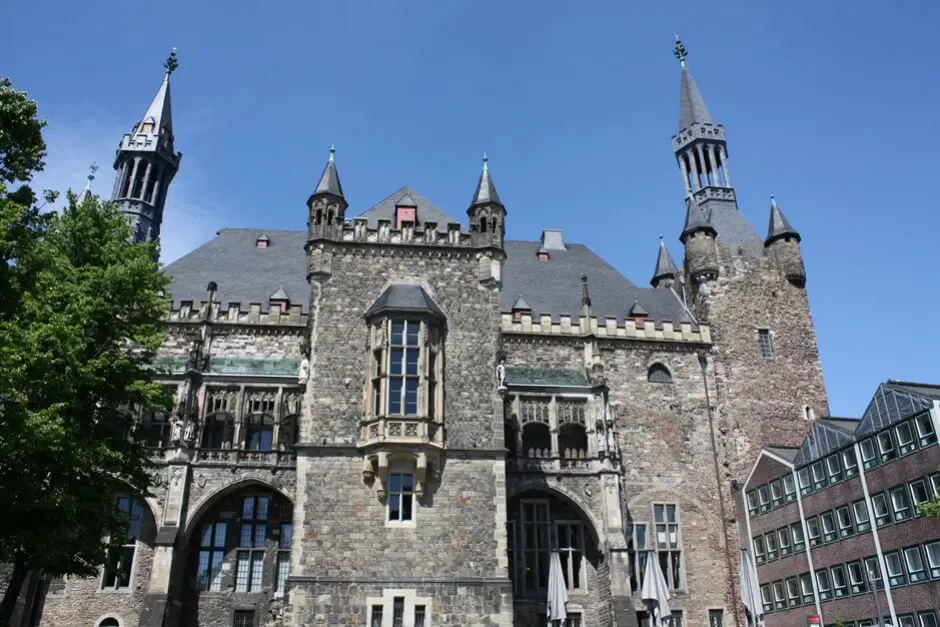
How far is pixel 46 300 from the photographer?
1620 cm

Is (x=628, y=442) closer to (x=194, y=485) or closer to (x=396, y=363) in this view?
(x=396, y=363)

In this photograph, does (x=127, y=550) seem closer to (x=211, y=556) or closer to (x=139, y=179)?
(x=211, y=556)

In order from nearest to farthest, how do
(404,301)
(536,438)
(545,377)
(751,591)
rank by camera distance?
(404,301) < (751,591) < (545,377) < (536,438)

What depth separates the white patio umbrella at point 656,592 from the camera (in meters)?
24.5

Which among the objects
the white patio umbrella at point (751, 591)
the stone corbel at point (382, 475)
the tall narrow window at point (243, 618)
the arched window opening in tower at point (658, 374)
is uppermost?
the arched window opening in tower at point (658, 374)

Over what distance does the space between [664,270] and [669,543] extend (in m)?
14.5

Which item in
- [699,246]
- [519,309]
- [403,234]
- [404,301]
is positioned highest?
[699,246]

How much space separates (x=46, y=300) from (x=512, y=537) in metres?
16.6

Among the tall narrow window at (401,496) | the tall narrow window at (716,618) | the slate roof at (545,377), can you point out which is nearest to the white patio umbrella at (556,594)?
the slate roof at (545,377)

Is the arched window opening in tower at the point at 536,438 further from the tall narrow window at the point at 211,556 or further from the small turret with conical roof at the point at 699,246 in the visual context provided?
the tall narrow window at the point at 211,556

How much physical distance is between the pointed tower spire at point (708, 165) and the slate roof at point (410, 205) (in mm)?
14626

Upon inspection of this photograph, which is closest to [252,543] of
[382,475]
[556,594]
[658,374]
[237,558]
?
[237,558]

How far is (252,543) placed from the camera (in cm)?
2656

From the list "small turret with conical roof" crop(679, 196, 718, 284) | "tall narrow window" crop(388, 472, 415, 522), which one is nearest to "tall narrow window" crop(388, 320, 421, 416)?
"tall narrow window" crop(388, 472, 415, 522)
